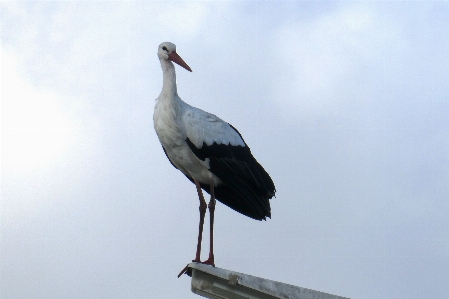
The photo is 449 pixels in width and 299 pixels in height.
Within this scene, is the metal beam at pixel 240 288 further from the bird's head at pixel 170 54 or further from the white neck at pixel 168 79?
the bird's head at pixel 170 54

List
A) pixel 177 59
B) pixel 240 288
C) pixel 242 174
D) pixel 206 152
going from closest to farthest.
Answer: pixel 240 288, pixel 206 152, pixel 242 174, pixel 177 59

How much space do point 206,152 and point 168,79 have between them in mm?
1088

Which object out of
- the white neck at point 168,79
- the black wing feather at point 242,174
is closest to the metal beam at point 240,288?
the black wing feather at point 242,174

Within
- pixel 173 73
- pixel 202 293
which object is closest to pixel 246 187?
pixel 173 73

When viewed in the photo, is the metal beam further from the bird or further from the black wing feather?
the black wing feather

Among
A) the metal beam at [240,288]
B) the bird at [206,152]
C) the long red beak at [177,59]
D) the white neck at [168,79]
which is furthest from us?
the long red beak at [177,59]

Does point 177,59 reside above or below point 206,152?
above

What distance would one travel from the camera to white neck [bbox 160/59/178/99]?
407 inches

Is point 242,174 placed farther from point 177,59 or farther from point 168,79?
point 177,59

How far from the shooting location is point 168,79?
10484 millimetres

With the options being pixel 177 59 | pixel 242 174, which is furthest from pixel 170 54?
pixel 242 174

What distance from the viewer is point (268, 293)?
7371mm

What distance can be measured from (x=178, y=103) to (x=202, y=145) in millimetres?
630

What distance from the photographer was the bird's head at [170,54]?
10586 mm
